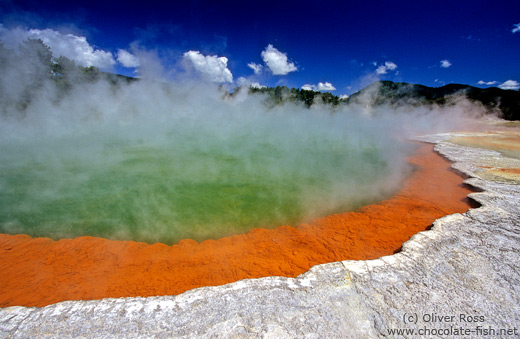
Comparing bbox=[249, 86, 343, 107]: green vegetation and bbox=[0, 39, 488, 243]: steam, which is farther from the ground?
bbox=[249, 86, 343, 107]: green vegetation

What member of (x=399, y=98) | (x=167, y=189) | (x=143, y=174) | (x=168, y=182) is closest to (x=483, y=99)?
(x=399, y=98)

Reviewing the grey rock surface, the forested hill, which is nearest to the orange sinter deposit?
the grey rock surface

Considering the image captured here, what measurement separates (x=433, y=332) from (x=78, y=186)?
6.02 m

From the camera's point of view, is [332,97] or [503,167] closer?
[503,167]

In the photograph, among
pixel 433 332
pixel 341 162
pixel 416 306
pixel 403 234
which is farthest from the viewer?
pixel 341 162

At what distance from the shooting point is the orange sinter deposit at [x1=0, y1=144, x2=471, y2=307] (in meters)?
2.17

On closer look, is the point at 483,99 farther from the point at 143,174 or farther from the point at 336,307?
the point at 143,174

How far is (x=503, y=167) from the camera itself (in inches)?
207

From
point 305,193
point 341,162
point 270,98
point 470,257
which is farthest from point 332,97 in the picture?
point 470,257

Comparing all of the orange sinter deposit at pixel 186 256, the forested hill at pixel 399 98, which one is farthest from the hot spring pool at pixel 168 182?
the forested hill at pixel 399 98

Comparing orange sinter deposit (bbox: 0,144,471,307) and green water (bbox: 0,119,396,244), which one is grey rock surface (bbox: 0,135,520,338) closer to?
orange sinter deposit (bbox: 0,144,471,307)

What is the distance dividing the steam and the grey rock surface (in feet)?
4.84

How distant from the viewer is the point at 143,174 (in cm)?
548

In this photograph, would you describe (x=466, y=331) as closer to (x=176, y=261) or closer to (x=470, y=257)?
(x=470, y=257)
